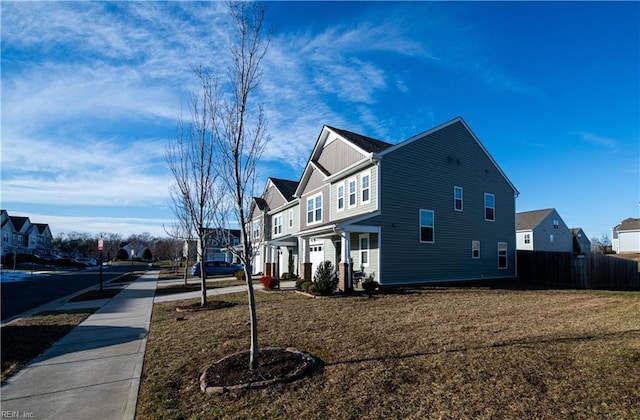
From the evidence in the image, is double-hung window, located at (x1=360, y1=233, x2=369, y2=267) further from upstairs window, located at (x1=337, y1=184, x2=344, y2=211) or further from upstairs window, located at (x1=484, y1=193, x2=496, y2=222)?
upstairs window, located at (x1=484, y1=193, x2=496, y2=222)

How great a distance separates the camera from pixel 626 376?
494cm

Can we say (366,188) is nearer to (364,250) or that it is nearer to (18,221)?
(364,250)

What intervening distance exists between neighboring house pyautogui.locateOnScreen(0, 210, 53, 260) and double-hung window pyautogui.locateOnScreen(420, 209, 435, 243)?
6350cm

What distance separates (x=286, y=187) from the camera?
100 feet

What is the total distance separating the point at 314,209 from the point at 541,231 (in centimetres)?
3059

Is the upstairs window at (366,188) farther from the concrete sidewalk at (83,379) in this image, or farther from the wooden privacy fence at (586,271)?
the wooden privacy fence at (586,271)

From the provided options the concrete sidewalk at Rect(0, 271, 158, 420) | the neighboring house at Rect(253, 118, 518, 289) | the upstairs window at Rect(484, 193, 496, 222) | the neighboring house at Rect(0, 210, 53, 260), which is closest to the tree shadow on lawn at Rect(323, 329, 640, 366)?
the concrete sidewalk at Rect(0, 271, 158, 420)

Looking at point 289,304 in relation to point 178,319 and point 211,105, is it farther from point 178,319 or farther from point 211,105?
point 211,105

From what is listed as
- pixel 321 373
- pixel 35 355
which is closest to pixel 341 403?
pixel 321 373

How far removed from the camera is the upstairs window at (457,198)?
19.5 metres

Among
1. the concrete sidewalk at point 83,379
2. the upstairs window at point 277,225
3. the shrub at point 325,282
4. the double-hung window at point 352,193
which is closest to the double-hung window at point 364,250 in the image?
the double-hung window at point 352,193

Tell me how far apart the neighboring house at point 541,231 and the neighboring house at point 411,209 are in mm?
21041

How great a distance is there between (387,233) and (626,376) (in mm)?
11914

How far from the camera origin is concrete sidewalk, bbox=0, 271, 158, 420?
446 centimetres
